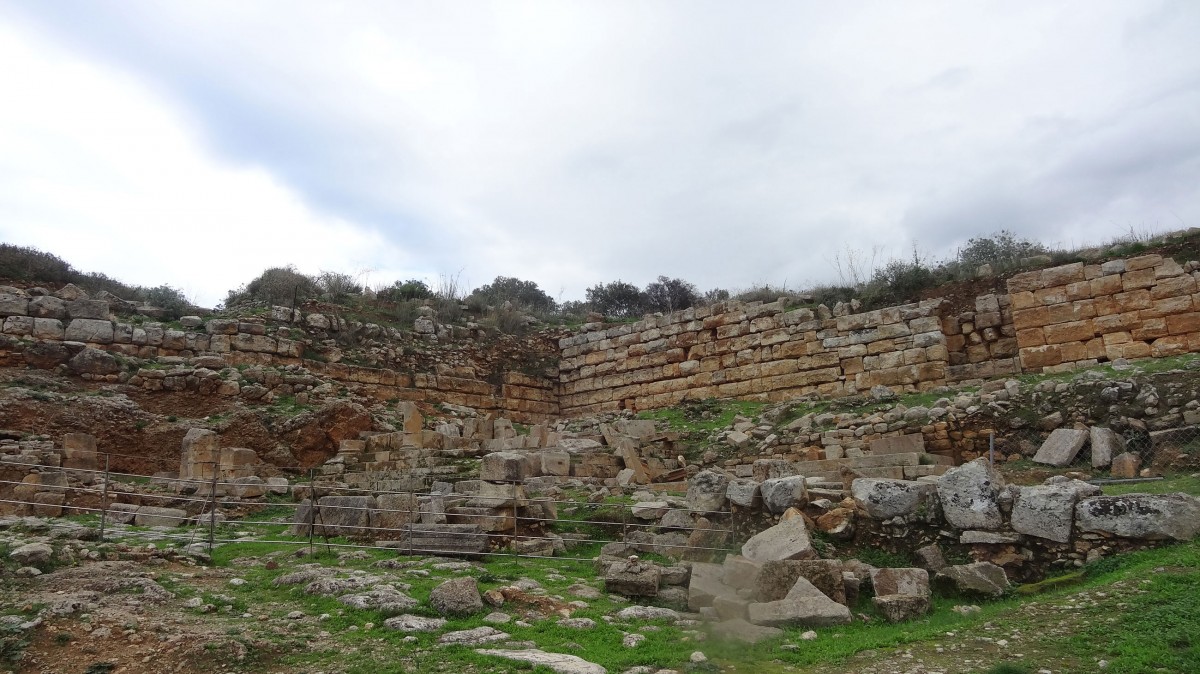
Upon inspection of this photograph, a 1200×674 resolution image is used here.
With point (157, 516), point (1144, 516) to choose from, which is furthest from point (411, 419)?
point (1144, 516)

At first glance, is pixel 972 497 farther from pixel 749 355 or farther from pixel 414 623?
pixel 749 355

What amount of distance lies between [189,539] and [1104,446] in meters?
13.1

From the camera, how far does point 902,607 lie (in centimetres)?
657

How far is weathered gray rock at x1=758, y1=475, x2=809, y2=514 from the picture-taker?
8.86m

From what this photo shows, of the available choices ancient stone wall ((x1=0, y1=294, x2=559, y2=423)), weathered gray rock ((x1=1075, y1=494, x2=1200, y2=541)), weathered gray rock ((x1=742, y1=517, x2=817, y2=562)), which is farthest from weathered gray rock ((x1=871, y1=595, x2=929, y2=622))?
ancient stone wall ((x1=0, y1=294, x2=559, y2=423))

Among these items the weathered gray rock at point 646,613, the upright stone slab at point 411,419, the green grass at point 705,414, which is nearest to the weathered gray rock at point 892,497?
the weathered gray rock at point 646,613

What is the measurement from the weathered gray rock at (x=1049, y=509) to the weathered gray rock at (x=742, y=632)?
2782 millimetres

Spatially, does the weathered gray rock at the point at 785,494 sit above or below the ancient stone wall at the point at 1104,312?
below

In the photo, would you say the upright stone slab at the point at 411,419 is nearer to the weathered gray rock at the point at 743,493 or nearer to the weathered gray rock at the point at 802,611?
the weathered gray rock at the point at 743,493

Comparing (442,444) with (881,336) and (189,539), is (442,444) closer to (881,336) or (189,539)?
(189,539)

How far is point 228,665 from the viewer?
552 cm

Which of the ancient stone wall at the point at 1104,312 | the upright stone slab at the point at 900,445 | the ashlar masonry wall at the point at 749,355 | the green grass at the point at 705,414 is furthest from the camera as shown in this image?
the green grass at the point at 705,414

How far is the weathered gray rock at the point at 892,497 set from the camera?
816cm

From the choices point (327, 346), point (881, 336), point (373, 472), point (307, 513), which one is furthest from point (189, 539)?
point (881, 336)
